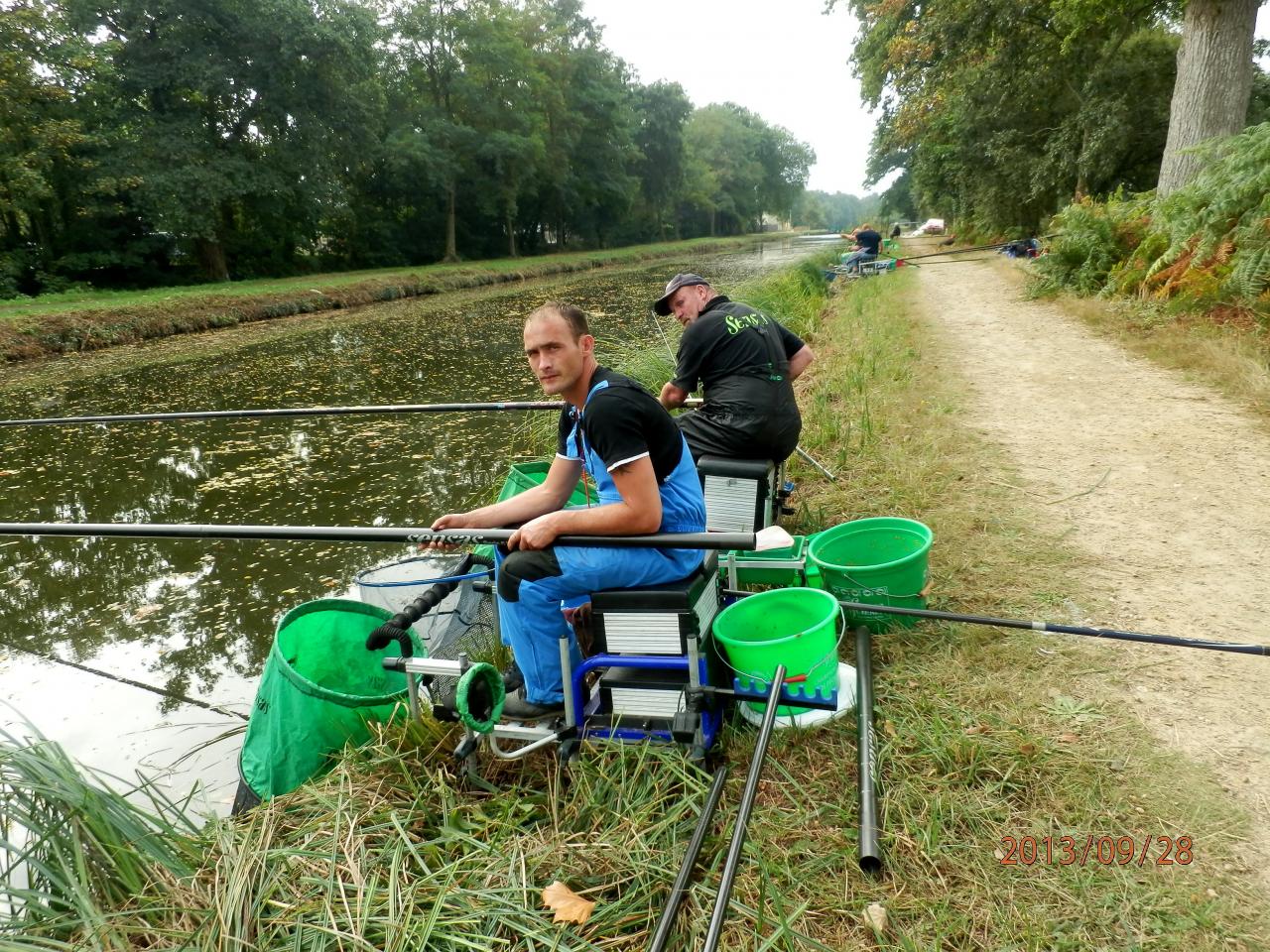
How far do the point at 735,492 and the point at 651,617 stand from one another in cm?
150

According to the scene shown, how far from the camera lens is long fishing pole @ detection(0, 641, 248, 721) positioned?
3621 mm

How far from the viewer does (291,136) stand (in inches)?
1094

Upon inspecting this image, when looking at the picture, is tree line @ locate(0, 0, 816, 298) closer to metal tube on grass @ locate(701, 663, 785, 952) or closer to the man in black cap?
the man in black cap

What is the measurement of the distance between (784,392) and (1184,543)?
199cm

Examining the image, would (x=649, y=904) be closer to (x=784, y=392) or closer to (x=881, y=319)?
(x=784, y=392)

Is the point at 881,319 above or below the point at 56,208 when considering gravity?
below

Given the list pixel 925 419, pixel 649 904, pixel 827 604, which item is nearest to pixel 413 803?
pixel 649 904

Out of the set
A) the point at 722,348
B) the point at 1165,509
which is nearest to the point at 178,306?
the point at 722,348

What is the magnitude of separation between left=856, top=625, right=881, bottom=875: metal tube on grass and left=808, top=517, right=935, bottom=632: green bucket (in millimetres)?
182

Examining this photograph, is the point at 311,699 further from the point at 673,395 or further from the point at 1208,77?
the point at 1208,77

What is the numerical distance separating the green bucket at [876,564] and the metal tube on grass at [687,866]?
3.36 feet

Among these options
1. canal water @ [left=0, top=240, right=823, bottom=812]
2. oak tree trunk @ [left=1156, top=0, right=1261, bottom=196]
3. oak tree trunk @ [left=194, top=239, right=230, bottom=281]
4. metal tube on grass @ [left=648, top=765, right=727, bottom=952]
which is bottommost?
canal water @ [left=0, top=240, right=823, bottom=812]

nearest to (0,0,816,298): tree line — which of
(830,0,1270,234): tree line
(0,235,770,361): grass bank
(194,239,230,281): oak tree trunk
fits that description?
(194,239,230,281): oak tree trunk

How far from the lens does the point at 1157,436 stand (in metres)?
5.02
